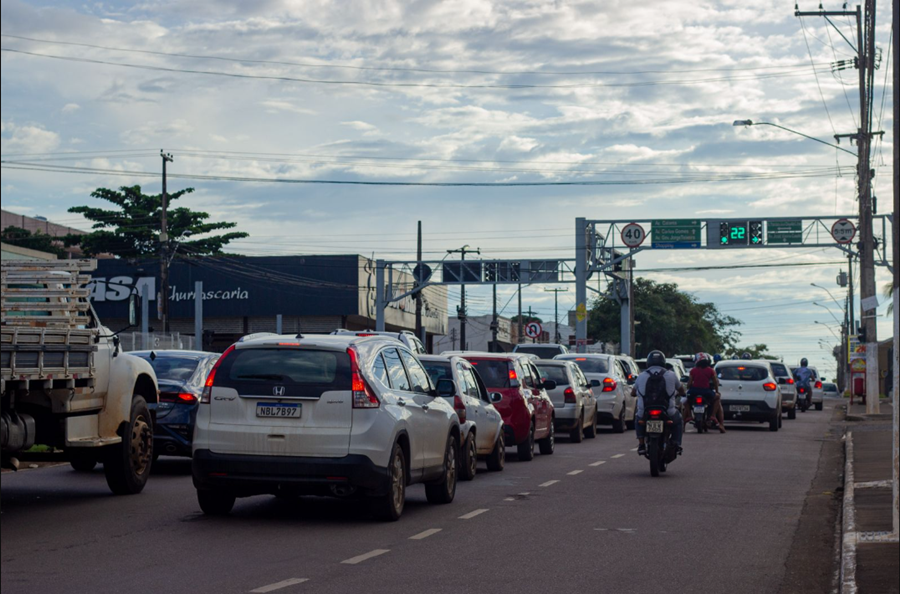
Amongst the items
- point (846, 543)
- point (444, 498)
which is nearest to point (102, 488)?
point (444, 498)

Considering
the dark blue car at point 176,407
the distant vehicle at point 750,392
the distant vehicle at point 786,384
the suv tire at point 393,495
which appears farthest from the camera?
the distant vehicle at point 786,384

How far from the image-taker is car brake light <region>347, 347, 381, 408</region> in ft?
36.6

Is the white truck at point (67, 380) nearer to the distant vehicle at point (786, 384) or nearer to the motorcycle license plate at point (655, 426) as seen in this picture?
the motorcycle license plate at point (655, 426)

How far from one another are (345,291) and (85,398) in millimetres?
49089

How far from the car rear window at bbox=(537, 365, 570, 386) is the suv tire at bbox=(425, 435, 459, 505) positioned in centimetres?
1067

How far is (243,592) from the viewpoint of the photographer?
7914 mm

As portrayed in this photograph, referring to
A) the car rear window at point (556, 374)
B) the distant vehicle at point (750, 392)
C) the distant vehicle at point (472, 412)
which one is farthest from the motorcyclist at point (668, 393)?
the distant vehicle at point (750, 392)

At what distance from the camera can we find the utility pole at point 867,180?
120ft

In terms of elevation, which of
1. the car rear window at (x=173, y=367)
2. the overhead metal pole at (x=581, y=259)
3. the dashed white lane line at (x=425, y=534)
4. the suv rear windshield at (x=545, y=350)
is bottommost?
the dashed white lane line at (x=425, y=534)

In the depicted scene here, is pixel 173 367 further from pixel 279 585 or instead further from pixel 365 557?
pixel 279 585

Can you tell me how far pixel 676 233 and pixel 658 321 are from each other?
153ft

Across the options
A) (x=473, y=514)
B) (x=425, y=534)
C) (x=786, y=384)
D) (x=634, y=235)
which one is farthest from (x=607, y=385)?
(x=634, y=235)

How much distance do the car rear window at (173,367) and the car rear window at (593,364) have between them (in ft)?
43.9

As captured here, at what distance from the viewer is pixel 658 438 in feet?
55.9
